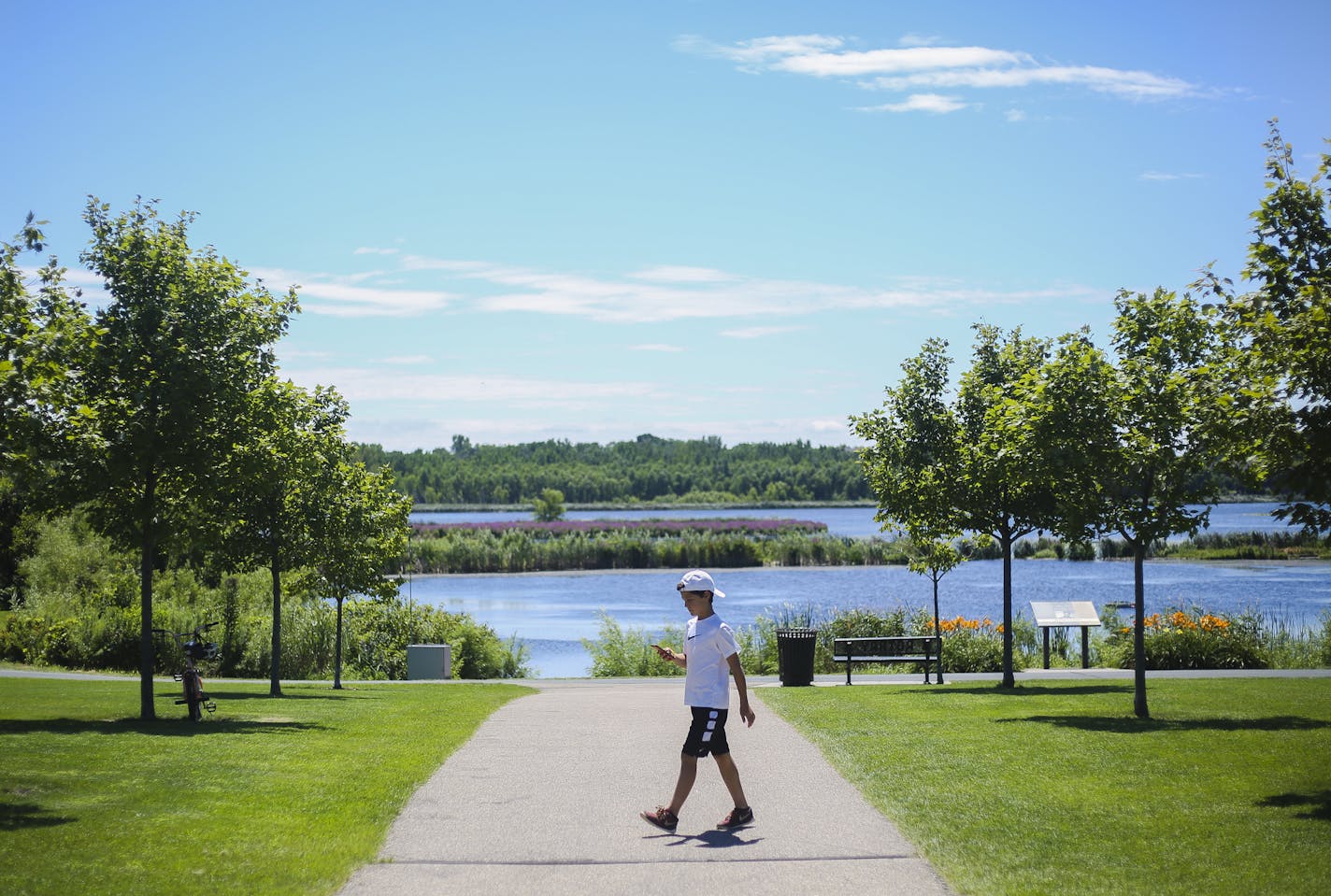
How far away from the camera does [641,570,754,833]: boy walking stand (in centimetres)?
898

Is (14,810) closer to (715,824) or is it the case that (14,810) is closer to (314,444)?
(715,824)

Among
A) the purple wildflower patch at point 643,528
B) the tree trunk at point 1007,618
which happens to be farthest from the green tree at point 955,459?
the purple wildflower patch at point 643,528

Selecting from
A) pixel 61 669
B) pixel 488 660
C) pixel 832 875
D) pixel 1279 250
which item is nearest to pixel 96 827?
pixel 832 875

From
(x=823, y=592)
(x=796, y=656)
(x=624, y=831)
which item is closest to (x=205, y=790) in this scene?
(x=624, y=831)

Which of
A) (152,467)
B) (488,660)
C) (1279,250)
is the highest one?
(1279,250)

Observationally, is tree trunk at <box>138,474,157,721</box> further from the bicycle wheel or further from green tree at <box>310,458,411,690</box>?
green tree at <box>310,458,411,690</box>

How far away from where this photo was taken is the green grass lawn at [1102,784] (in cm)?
774

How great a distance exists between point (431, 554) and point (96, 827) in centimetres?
5434

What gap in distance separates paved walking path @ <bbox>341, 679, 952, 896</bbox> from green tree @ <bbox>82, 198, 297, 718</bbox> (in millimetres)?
5118

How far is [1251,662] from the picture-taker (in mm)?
23109

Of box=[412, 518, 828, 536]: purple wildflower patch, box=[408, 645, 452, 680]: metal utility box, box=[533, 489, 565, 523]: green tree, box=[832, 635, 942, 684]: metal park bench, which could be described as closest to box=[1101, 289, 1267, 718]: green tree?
box=[832, 635, 942, 684]: metal park bench

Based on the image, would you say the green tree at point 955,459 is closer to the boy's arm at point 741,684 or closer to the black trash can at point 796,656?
the black trash can at point 796,656

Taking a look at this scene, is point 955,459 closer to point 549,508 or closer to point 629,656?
point 629,656

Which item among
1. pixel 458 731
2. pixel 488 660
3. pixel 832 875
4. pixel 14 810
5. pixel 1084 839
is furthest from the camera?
pixel 488 660
